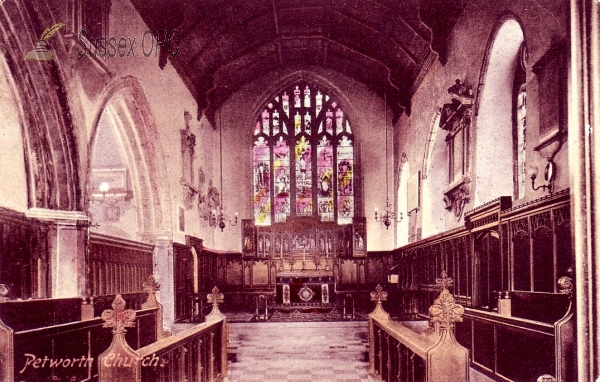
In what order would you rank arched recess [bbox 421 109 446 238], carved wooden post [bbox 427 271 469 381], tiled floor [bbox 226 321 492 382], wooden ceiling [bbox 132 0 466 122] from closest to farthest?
carved wooden post [bbox 427 271 469 381]
tiled floor [bbox 226 321 492 382]
wooden ceiling [bbox 132 0 466 122]
arched recess [bbox 421 109 446 238]

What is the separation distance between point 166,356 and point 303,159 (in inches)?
519

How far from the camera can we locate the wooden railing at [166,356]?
4.18m

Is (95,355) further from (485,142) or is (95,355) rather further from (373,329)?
(485,142)

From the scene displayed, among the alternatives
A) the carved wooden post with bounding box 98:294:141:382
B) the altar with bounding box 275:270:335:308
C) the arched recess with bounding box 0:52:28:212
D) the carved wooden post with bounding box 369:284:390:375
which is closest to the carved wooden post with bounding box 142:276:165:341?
the arched recess with bounding box 0:52:28:212

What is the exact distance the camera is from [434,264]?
11.3m

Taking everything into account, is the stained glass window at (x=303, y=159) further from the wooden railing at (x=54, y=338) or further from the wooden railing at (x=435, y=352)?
the wooden railing at (x=435, y=352)

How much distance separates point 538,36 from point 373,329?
3.83 m

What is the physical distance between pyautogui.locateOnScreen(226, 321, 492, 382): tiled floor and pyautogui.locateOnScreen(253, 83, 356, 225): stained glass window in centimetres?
724

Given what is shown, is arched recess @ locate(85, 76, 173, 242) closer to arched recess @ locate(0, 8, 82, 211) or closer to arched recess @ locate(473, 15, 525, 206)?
arched recess @ locate(0, 8, 82, 211)

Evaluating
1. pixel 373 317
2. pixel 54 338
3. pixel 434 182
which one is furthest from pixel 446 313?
pixel 434 182

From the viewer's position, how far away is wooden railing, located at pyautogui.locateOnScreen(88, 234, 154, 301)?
9125 millimetres

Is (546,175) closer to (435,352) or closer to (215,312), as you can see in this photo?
(435,352)

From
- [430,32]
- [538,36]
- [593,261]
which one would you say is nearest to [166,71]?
[430,32]

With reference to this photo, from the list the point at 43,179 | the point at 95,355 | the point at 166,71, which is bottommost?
the point at 95,355
